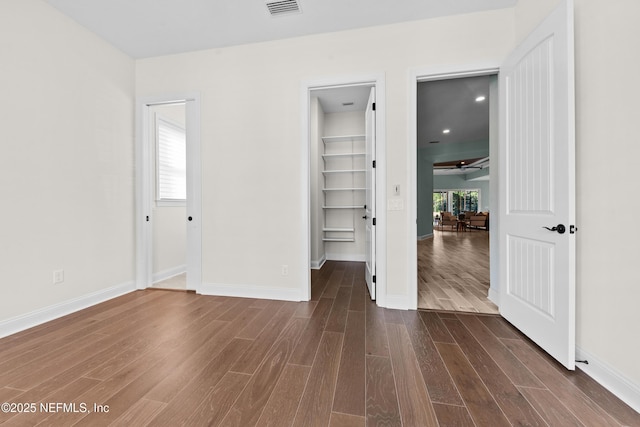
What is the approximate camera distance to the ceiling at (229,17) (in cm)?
240

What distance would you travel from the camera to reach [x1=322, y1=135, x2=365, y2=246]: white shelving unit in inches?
197

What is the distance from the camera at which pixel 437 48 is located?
2586mm

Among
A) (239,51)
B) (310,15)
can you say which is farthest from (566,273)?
(239,51)

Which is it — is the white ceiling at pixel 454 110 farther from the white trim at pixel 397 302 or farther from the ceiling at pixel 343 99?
the white trim at pixel 397 302

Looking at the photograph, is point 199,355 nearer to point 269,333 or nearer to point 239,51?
point 269,333

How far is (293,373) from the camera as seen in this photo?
1.61m

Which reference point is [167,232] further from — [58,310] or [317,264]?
[317,264]

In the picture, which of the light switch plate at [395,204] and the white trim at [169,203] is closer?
the light switch plate at [395,204]

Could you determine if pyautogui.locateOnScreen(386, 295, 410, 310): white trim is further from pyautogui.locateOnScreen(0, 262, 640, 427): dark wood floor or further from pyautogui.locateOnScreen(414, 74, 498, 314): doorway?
pyautogui.locateOnScreen(414, 74, 498, 314): doorway

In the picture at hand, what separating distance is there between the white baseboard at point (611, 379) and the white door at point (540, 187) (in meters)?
0.09

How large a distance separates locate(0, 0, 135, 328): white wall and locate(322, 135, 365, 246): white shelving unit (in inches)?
122

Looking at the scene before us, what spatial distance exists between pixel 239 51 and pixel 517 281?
369 cm

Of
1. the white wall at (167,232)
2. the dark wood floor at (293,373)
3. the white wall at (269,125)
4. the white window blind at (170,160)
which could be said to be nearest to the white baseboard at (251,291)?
the white wall at (269,125)


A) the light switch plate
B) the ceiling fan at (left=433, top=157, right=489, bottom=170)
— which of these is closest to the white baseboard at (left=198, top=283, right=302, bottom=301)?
the light switch plate
